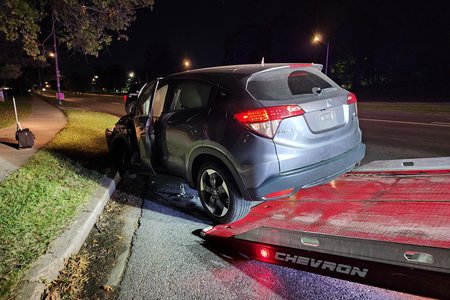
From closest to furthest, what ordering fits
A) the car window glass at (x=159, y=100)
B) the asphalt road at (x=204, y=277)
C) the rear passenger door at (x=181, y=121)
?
the asphalt road at (x=204, y=277) < the rear passenger door at (x=181, y=121) < the car window glass at (x=159, y=100)

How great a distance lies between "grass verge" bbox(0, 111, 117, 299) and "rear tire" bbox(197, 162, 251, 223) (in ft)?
5.47

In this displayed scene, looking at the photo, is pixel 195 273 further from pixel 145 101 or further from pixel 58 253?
pixel 145 101

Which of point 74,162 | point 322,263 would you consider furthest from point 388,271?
point 74,162

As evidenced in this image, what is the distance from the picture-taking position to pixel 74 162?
746 cm

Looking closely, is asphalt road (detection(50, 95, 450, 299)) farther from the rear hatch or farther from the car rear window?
the car rear window

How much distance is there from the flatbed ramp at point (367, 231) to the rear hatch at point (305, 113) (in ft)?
1.97

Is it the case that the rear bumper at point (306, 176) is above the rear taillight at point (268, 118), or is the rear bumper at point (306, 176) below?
below

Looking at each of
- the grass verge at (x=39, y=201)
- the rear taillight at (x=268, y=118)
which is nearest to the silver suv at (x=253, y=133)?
the rear taillight at (x=268, y=118)

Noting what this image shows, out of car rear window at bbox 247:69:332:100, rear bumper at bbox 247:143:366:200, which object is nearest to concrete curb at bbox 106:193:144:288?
rear bumper at bbox 247:143:366:200

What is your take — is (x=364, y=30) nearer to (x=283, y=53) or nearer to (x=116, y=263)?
(x=283, y=53)

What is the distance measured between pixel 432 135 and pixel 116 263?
389 inches

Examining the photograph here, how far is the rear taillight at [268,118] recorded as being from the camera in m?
3.65

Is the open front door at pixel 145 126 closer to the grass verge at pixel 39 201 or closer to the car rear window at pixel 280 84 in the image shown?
the grass verge at pixel 39 201

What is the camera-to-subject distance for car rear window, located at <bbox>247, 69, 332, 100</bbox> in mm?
3865
